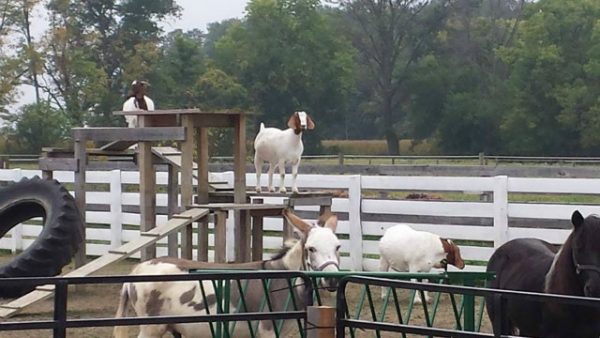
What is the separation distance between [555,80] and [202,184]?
44472 mm

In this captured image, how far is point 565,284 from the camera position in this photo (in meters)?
6.90

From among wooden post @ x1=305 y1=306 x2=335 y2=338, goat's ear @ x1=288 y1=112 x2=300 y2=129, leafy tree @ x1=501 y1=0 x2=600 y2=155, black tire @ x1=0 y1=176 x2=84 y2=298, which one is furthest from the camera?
leafy tree @ x1=501 y1=0 x2=600 y2=155

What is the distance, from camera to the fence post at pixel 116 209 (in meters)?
15.9

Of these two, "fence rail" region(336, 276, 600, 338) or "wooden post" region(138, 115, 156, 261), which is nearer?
"fence rail" region(336, 276, 600, 338)

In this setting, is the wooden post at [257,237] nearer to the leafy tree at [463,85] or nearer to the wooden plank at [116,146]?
the wooden plank at [116,146]

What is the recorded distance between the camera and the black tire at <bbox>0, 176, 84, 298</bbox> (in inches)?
455

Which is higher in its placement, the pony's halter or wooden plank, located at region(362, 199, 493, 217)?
the pony's halter

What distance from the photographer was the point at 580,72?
53.7 m

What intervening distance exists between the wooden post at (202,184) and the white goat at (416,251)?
1924mm

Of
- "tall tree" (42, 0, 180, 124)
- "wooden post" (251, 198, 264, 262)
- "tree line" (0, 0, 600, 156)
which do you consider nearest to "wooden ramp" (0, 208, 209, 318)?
"wooden post" (251, 198, 264, 262)

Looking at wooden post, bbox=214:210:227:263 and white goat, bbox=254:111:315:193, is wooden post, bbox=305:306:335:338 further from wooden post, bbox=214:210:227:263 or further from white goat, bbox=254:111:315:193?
white goat, bbox=254:111:315:193

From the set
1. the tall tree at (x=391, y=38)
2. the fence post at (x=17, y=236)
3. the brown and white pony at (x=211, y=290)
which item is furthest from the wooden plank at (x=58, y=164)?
the tall tree at (x=391, y=38)

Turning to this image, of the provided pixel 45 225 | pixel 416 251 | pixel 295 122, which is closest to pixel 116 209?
pixel 45 225

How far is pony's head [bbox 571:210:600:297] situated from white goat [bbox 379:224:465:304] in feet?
15.5
